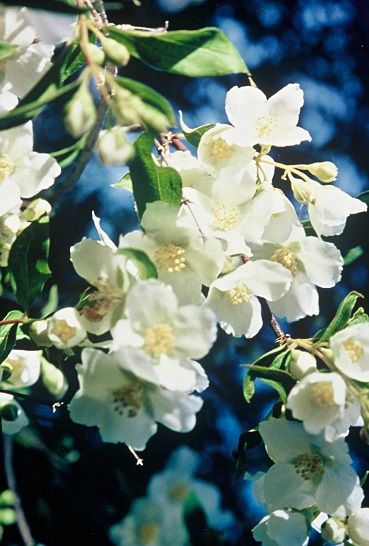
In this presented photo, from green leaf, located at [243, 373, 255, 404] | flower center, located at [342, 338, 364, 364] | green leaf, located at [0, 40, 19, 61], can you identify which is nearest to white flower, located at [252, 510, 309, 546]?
green leaf, located at [243, 373, 255, 404]

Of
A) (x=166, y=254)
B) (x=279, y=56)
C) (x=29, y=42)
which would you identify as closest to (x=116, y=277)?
(x=166, y=254)

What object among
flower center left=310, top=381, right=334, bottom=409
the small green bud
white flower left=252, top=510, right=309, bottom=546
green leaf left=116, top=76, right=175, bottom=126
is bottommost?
white flower left=252, top=510, right=309, bottom=546

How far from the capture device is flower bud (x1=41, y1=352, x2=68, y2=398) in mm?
956

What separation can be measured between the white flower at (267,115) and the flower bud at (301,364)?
30 cm

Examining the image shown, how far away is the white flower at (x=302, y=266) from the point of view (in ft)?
3.44

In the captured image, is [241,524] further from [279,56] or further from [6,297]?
[279,56]

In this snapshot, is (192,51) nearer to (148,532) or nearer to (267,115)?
(267,115)

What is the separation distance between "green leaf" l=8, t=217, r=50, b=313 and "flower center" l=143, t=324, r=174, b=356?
25 centimetres

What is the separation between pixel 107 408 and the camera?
0.89 metres

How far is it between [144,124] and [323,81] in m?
1.04

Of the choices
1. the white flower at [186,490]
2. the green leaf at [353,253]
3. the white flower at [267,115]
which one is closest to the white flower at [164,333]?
the white flower at [267,115]

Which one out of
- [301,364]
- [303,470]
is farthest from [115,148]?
[303,470]

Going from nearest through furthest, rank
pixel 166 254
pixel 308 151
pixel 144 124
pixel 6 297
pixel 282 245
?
pixel 144 124 < pixel 166 254 < pixel 282 245 < pixel 6 297 < pixel 308 151

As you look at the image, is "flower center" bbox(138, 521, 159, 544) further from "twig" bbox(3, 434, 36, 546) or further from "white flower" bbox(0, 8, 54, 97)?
"white flower" bbox(0, 8, 54, 97)
